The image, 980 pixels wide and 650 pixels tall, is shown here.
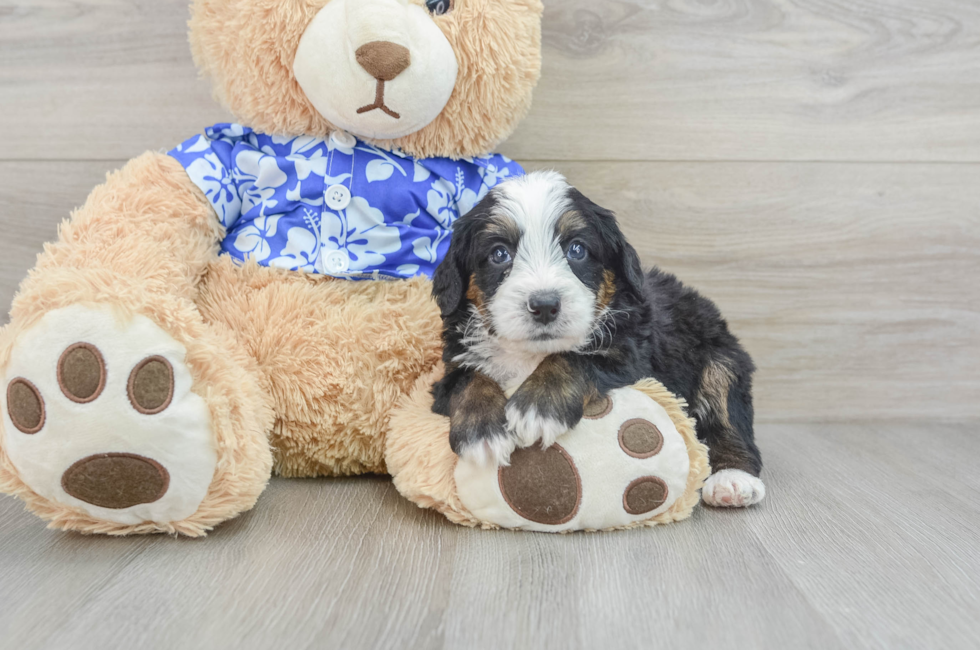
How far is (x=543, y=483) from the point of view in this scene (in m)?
1.51

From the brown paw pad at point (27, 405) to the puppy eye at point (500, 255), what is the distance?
3.06 ft

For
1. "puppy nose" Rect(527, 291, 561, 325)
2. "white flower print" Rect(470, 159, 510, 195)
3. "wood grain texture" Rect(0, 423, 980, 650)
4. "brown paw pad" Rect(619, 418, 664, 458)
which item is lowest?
"wood grain texture" Rect(0, 423, 980, 650)

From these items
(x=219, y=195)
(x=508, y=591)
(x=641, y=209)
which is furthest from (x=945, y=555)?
(x=219, y=195)

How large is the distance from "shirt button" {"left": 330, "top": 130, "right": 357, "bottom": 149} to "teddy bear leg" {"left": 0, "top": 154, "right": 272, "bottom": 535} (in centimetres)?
58

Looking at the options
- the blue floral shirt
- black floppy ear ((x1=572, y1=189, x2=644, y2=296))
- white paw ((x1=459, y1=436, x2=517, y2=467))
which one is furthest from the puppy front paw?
the blue floral shirt

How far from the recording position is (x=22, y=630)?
3.78 feet

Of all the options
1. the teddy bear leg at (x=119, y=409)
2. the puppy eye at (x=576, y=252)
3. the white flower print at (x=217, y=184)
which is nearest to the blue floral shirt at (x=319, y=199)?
the white flower print at (x=217, y=184)

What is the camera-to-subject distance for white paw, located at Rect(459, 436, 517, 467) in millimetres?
1509

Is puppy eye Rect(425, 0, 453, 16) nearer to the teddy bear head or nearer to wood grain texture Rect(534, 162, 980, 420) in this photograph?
the teddy bear head

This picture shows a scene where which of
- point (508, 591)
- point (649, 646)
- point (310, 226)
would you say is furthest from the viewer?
point (310, 226)

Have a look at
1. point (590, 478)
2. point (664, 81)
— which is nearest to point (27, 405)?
point (590, 478)

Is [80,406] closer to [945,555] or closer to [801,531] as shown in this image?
[801,531]

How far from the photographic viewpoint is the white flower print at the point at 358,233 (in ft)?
6.21

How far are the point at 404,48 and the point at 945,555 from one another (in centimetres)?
160
